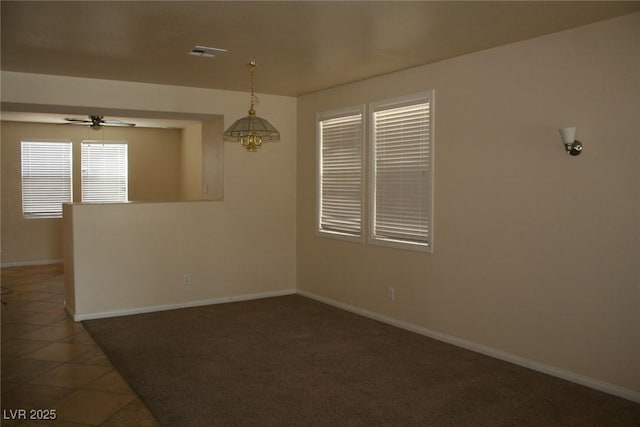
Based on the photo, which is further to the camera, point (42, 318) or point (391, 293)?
point (42, 318)

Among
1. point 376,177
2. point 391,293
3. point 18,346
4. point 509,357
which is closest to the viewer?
point 509,357

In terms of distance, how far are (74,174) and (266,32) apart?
6.97m

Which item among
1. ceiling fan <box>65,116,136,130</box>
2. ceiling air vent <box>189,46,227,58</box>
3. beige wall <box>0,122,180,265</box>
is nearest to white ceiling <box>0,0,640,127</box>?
ceiling air vent <box>189,46,227,58</box>

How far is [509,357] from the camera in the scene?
4531 mm

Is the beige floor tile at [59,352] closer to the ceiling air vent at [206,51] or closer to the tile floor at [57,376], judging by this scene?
the tile floor at [57,376]

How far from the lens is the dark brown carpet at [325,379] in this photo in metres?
3.51

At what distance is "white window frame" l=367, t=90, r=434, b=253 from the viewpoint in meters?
5.18

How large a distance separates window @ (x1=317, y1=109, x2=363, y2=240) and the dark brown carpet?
1189mm

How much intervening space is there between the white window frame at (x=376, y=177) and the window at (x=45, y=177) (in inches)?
246

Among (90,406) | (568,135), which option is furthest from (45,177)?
(568,135)

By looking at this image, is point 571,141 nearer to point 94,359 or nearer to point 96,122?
point 94,359

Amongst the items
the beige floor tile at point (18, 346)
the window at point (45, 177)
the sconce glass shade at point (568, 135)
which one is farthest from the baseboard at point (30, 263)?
the sconce glass shade at point (568, 135)

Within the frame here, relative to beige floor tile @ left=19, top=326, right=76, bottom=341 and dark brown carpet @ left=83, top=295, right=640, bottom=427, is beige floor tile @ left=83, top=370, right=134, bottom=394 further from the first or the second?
beige floor tile @ left=19, top=326, right=76, bottom=341

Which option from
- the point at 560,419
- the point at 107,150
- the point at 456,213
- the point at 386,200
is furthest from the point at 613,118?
the point at 107,150
